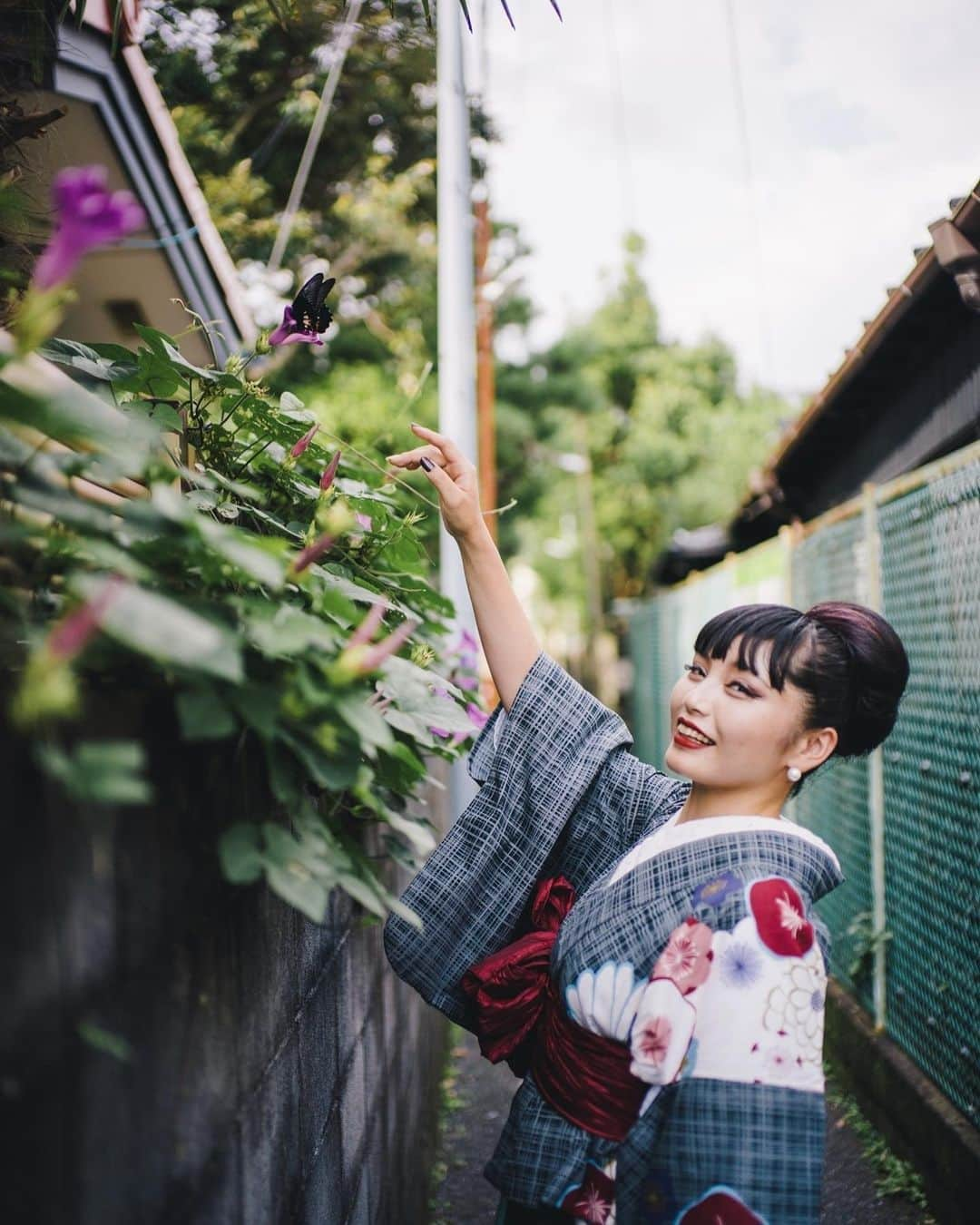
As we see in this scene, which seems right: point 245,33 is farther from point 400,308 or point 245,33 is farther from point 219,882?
point 400,308

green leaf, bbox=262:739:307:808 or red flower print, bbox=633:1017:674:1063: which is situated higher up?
green leaf, bbox=262:739:307:808

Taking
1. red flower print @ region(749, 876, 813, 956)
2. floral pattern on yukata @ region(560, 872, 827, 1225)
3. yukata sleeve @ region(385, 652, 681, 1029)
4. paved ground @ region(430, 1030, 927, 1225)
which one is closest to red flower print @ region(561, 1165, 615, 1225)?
floral pattern on yukata @ region(560, 872, 827, 1225)

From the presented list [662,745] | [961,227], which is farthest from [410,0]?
[662,745]

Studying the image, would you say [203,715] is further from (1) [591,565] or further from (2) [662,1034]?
(1) [591,565]

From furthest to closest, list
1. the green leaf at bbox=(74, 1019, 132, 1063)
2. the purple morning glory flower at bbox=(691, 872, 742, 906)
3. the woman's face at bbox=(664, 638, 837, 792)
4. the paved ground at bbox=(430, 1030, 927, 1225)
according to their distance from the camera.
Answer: the paved ground at bbox=(430, 1030, 927, 1225), the woman's face at bbox=(664, 638, 837, 792), the purple morning glory flower at bbox=(691, 872, 742, 906), the green leaf at bbox=(74, 1019, 132, 1063)

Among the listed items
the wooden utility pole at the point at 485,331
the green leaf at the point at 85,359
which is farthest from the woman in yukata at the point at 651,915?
the wooden utility pole at the point at 485,331

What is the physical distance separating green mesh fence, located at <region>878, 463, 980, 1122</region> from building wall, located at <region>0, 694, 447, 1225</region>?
2.16m

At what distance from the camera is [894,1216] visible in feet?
10.7

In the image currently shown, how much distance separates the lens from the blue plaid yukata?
4.41ft

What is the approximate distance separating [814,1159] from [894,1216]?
2.37 m

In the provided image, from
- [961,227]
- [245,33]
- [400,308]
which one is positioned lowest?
[961,227]

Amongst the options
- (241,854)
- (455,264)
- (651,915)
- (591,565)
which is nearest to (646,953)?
(651,915)

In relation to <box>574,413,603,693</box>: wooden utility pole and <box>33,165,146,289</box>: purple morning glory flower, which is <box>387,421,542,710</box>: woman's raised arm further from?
<box>574,413,603,693</box>: wooden utility pole

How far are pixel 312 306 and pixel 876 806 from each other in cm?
344
